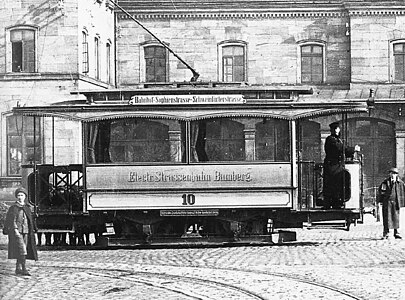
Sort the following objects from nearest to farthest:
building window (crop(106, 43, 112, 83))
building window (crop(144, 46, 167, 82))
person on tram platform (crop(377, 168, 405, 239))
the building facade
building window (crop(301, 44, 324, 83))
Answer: person on tram platform (crop(377, 168, 405, 239)), the building facade, building window (crop(106, 43, 112, 83)), building window (crop(301, 44, 324, 83)), building window (crop(144, 46, 167, 82))

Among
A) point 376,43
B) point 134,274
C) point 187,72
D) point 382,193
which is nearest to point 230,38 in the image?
point 187,72

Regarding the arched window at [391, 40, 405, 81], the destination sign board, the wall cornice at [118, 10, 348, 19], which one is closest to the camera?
the destination sign board

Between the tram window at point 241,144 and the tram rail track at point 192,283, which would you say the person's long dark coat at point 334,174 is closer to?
the tram window at point 241,144

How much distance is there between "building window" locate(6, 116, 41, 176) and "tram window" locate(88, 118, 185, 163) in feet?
39.1

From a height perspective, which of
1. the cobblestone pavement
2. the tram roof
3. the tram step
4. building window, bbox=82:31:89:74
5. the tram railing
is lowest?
the cobblestone pavement

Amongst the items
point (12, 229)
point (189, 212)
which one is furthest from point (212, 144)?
point (12, 229)

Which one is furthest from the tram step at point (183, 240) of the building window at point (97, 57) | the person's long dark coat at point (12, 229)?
the building window at point (97, 57)

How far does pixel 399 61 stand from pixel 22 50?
45.5ft

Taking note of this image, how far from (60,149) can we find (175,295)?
18.6 m

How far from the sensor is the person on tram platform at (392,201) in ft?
66.8

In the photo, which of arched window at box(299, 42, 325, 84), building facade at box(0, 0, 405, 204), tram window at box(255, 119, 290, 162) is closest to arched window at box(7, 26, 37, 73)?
building facade at box(0, 0, 405, 204)

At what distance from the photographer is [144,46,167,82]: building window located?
3803cm

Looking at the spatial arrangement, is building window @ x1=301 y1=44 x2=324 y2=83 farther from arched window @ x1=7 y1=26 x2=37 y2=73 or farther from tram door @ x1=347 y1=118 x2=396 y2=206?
arched window @ x1=7 y1=26 x2=37 y2=73

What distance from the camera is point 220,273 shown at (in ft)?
45.5
